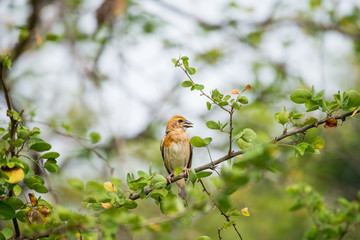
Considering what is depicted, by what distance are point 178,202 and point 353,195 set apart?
22.6ft

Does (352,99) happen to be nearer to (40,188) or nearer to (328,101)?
(328,101)

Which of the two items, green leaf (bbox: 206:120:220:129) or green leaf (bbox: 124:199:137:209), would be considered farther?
green leaf (bbox: 206:120:220:129)

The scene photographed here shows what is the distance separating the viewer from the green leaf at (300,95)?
2.34m

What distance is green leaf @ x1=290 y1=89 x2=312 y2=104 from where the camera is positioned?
7.67 feet

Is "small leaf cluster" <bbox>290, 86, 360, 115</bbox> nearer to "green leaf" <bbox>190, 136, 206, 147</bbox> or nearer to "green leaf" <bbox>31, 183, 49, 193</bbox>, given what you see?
"green leaf" <bbox>190, 136, 206, 147</bbox>

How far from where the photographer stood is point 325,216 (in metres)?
3.48

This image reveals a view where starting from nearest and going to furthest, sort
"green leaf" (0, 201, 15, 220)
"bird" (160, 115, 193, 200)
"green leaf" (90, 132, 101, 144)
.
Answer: "green leaf" (0, 201, 15, 220) < "green leaf" (90, 132, 101, 144) < "bird" (160, 115, 193, 200)

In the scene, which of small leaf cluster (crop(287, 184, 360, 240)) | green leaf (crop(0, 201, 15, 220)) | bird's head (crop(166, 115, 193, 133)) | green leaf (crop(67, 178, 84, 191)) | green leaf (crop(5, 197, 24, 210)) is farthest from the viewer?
bird's head (crop(166, 115, 193, 133))

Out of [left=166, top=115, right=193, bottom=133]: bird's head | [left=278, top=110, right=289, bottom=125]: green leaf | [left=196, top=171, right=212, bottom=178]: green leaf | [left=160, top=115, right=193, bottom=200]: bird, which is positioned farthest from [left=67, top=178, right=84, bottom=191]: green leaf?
[left=166, top=115, right=193, bottom=133]: bird's head

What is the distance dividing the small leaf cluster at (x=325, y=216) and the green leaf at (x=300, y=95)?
1.52 m

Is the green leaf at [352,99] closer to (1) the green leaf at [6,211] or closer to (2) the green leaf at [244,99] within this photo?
(2) the green leaf at [244,99]

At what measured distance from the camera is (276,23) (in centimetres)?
792

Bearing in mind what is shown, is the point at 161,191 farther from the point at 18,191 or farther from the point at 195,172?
the point at 18,191

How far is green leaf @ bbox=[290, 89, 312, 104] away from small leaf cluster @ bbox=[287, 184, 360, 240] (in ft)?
4.97
